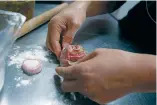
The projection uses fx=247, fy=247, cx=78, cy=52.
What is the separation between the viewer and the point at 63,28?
2.64ft

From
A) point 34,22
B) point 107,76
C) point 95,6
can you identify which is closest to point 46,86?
point 107,76

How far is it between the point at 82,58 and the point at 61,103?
0.12m

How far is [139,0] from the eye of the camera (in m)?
1.01

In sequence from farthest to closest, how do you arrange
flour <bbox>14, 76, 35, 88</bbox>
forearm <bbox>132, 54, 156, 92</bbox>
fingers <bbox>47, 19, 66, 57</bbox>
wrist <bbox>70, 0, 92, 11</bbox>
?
wrist <bbox>70, 0, 92, 11</bbox>
fingers <bbox>47, 19, 66, 57</bbox>
flour <bbox>14, 76, 35, 88</bbox>
forearm <bbox>132, 54, 156, 92</bbox>

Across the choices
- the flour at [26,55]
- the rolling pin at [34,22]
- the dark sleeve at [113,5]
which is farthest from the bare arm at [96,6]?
the flour at [26,55]

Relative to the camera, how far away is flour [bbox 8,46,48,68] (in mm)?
708

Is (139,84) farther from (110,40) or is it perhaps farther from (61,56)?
(110,40)

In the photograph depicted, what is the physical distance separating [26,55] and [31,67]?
0.09m

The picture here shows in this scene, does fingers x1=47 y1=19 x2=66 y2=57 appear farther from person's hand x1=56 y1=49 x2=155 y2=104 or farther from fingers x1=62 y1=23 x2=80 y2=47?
person's hand x1=56 y1=49 x2=155 y2=104

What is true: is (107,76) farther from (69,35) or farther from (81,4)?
(81,4)

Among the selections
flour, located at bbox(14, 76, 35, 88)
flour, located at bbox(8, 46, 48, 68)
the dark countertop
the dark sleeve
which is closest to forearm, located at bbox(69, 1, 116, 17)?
the dark sleeve

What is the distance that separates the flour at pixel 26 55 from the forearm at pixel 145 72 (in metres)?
0.30

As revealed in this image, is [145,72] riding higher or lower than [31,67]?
higher

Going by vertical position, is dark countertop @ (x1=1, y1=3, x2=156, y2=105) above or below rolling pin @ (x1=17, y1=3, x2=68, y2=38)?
below
